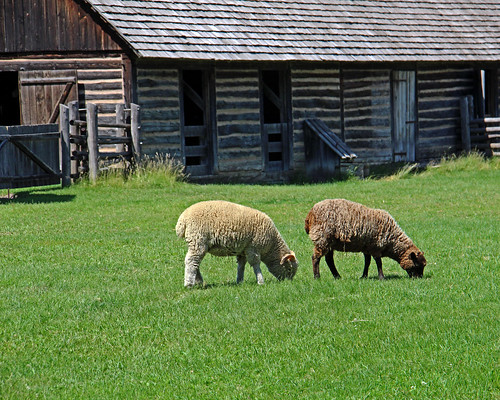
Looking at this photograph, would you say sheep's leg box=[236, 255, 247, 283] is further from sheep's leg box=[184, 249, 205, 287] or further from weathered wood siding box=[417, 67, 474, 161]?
weathered wood siding box=[417, 67, 474, 161]

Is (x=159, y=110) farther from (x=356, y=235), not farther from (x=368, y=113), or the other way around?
(x=356, y=235)

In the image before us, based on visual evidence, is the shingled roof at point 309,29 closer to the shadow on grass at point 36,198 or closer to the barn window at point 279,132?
the barn window at point 279,132

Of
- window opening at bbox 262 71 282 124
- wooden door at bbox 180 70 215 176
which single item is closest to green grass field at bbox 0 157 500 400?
wooden door at bbox 180 70 215 176

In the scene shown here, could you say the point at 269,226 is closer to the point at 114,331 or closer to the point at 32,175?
the point at 114,331

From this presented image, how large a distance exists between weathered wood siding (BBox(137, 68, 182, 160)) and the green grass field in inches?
242

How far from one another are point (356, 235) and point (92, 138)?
9295 millimetres

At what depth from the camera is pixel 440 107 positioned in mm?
24188

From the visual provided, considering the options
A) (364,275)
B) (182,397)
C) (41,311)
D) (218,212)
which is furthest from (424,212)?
→ (182,397)

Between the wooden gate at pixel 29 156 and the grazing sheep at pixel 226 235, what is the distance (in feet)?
25.3

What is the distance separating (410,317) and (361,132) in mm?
15616

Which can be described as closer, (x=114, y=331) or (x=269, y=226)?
(x=114, y=331)

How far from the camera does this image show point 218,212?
8109mm

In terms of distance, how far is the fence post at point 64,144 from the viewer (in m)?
16.4

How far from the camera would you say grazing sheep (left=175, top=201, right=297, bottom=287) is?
8039 mm
